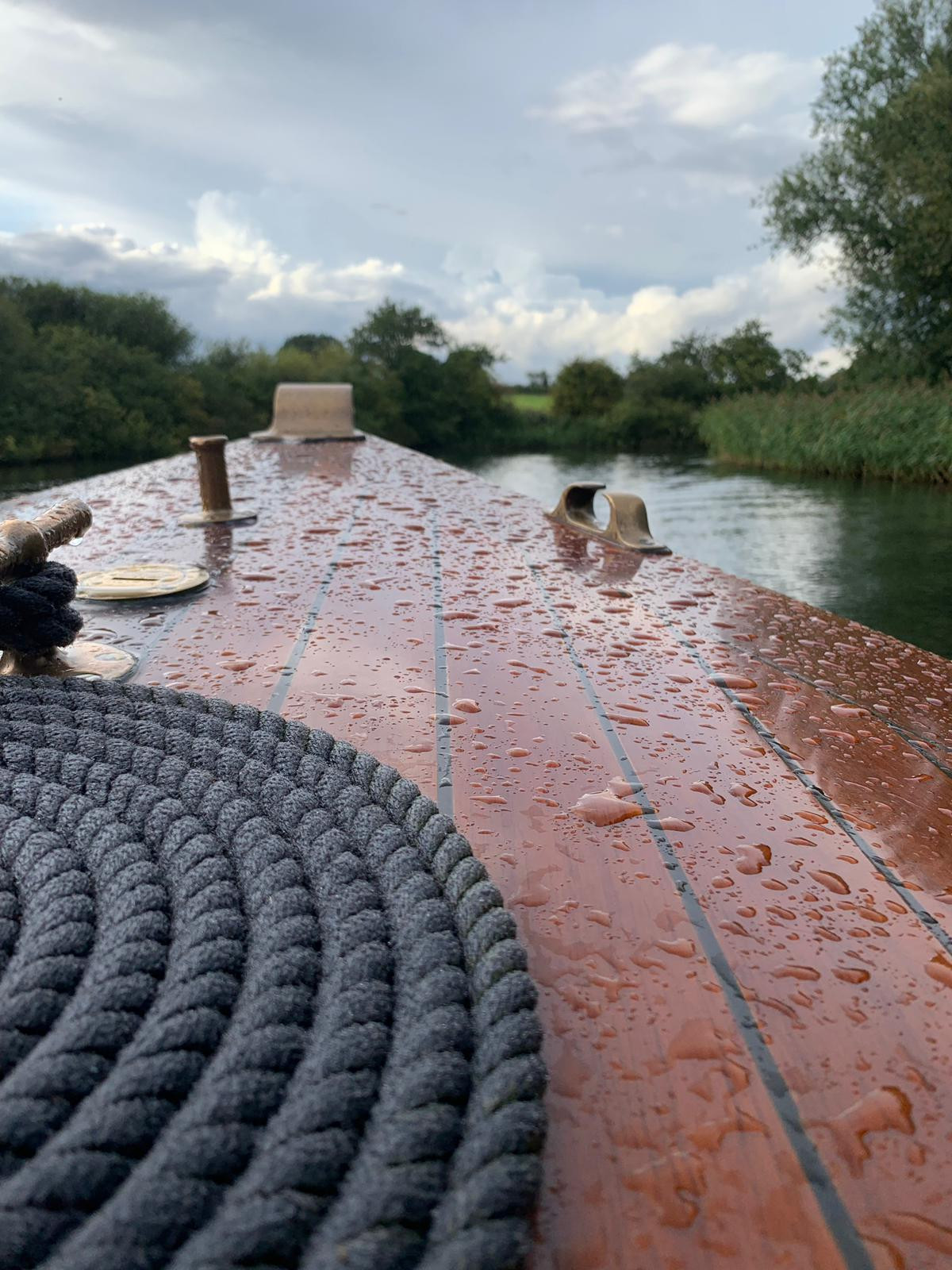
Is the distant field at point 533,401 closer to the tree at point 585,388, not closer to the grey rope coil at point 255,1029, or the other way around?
the tree at point 585,388

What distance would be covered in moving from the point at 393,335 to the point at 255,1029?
113 feet

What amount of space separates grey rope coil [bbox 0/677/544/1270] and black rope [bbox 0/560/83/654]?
0.42 m

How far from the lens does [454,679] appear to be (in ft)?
5.02

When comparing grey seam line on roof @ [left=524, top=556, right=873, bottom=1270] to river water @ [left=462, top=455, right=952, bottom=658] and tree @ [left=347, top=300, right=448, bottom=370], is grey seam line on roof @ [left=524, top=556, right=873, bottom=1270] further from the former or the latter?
tree @ [left=347, top=300, right=448, bottom=370]

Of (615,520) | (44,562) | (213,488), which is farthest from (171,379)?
(44,562)

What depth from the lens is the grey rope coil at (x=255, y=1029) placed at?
0.49 metres

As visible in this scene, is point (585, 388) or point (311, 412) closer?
point (311, 412)

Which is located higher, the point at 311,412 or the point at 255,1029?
the point at 311,412

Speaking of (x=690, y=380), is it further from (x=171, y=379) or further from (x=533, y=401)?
(x=171, y=379)

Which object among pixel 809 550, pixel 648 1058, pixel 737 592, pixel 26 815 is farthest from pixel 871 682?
pixel 809 550

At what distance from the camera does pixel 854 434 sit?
10.8 metres

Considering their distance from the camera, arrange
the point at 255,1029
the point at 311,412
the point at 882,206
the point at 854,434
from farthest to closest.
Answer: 1. the point at 882,206
2. the point at 854,434
3. the point at 311,412
4. the point at 255,1029

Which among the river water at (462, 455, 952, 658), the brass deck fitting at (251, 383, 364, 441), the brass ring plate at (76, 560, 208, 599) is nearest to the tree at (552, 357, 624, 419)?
the river water at (462, 455, 952, 658)

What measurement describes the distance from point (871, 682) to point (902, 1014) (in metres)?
0.96
